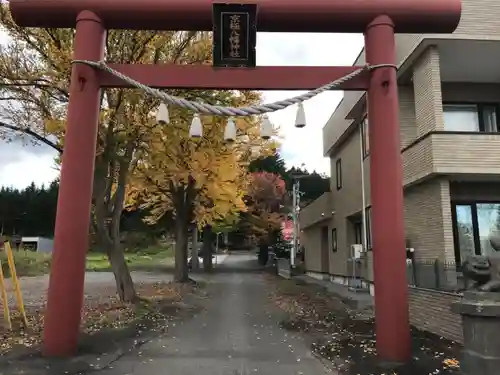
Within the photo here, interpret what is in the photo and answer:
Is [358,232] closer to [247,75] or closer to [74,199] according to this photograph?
[247,75]

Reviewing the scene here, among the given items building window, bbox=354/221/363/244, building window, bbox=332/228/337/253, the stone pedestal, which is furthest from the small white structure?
the stone pedestal

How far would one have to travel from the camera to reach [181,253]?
71.5 feet

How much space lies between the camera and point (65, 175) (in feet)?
23.9

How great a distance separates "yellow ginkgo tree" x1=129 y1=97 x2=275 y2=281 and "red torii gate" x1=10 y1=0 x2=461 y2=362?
253cm

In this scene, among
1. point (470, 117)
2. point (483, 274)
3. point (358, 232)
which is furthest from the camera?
point (358, 232)

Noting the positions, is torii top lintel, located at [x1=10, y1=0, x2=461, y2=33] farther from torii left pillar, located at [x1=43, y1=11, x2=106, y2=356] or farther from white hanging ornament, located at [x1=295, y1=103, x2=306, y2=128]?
white hanging ornament, located at [x1=295, y1=103, x2=306, y2=128]

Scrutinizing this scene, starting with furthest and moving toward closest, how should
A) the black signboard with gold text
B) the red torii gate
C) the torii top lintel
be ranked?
1. the torii top lintel
2. the black signboard with gold text
3. the red torii gate

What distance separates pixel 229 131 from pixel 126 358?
4.07 meters

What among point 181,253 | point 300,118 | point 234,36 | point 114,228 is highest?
point 234,36

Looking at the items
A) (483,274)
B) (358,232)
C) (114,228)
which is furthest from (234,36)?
(358,232)

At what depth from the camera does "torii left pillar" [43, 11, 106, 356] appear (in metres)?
6.97

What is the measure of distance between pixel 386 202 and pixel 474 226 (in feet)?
20.9

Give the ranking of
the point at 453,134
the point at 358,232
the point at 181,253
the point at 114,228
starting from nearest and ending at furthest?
the point at 453,134 → the point at 114,228 → the point at 358,232 → the point at 181,253

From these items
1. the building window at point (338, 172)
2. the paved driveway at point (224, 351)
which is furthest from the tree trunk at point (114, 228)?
the building window at point (338, 172)
